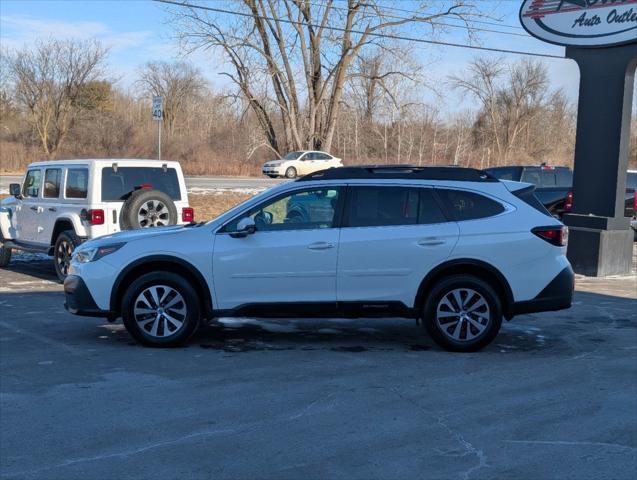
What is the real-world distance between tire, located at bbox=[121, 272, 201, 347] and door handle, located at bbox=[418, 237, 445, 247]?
2.29 metres

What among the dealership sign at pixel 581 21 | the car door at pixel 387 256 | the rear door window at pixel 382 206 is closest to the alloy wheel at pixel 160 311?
the car door at pixel 387 256

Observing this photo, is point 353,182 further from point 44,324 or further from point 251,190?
point 251,190

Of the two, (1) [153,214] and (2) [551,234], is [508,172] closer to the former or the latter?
(1) [153,214]

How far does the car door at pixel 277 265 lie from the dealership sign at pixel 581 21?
25.5ft

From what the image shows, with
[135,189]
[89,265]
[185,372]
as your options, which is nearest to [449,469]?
[185,372]

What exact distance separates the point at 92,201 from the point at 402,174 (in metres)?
5.35

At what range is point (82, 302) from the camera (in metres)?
7.70

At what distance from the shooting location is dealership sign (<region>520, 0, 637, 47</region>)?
1272 cm

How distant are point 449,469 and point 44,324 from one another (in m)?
5.82

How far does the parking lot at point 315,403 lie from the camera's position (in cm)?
472

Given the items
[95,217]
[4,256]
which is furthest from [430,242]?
[4,256]

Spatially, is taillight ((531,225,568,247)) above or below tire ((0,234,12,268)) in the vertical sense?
above

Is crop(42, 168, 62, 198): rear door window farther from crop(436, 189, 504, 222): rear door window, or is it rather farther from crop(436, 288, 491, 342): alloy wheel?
crop(436, 288, 491, 342): alloy wheel

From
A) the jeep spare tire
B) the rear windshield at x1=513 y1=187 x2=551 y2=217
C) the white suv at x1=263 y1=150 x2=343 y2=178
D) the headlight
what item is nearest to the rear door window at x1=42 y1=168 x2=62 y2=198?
the jeep spare tire
